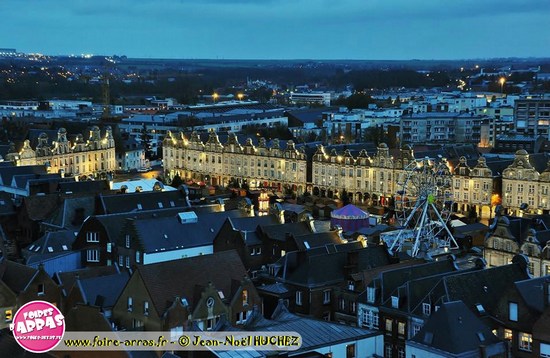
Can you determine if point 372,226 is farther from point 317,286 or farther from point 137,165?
point 137,165

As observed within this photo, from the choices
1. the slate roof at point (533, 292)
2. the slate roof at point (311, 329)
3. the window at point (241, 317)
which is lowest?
the window at point (241, 317)

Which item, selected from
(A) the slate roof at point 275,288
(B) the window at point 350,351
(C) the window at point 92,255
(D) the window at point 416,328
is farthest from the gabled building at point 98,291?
(D) the window at point 416,328

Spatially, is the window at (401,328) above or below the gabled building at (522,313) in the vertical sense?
below

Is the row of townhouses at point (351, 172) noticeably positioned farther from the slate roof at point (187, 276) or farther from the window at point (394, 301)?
the slate roof at point (187, 276)

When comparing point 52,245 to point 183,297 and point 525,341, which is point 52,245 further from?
point 525,341

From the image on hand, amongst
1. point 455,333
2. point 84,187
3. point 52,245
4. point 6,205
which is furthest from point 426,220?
point 6,205

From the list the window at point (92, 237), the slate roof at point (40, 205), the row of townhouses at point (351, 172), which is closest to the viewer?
the window at point (92, 237)

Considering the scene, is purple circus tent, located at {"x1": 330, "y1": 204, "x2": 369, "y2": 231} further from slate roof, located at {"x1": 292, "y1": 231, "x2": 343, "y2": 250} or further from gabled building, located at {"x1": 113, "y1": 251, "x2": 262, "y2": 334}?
gabled building, located at {"x1": 113, "y1": 251, "x2": 262, "y2": 334}
